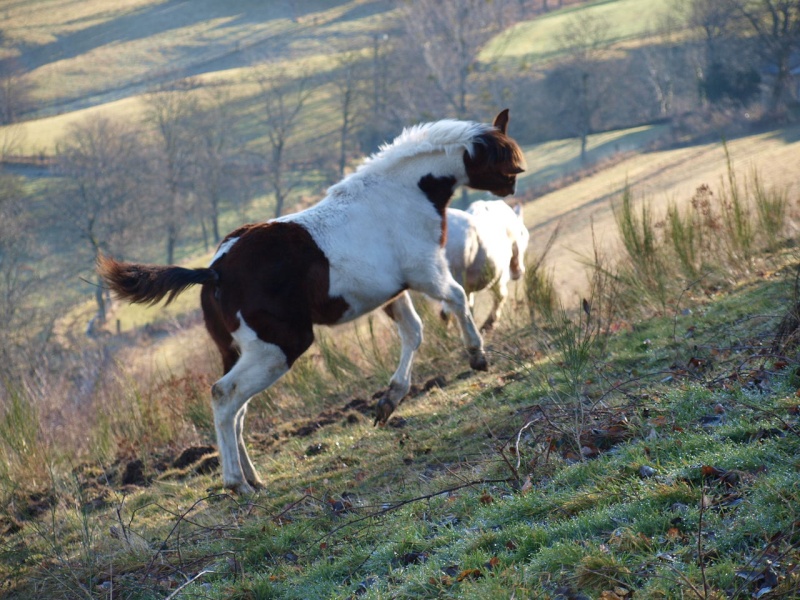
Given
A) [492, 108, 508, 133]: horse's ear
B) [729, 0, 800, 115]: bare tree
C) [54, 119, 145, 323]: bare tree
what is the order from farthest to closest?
[729, 0, 800, 115]: bare tree < [54, 119, 145, 323]: bare tree < [492, 108, 508, 133]: horse's ear

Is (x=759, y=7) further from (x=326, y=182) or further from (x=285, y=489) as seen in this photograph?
(x=285, y=489)

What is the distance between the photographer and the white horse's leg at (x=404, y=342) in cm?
701

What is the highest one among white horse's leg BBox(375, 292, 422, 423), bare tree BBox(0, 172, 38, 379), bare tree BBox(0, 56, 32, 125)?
bare tree BBox(0, 56, 32, 125)

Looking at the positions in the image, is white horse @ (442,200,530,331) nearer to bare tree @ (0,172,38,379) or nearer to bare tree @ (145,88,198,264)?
bare tree @ (0,172,38,379)

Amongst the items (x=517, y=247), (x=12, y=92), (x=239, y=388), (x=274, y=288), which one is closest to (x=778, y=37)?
(x=517, y=247)

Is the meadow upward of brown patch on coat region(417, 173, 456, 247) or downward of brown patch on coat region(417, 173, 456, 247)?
downward

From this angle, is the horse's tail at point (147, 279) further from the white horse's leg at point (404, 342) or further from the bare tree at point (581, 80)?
the bare tree at point (581, 80)

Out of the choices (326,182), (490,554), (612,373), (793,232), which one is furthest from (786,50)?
(490,554)

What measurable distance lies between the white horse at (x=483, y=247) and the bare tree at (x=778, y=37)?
38.2 m

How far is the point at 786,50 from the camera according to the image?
46156mm

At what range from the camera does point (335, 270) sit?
6.39 meters

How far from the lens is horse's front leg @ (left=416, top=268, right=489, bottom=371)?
6988 millimetres

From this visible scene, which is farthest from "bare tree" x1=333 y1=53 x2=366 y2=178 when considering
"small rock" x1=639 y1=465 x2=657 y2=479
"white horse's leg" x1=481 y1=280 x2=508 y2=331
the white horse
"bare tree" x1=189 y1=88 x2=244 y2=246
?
"small rock" x1=639 y1=465 x2=657 y2=479

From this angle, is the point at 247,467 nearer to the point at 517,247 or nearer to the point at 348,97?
the point at 517,247
